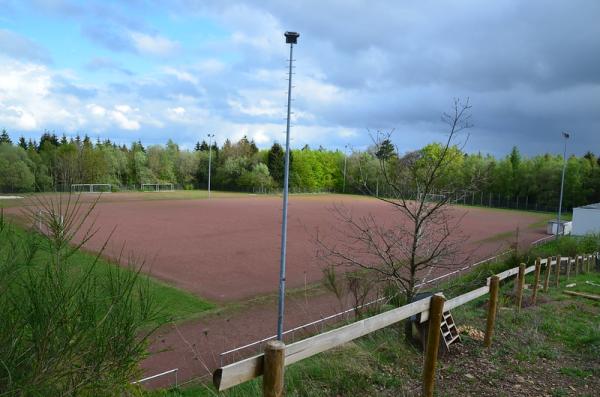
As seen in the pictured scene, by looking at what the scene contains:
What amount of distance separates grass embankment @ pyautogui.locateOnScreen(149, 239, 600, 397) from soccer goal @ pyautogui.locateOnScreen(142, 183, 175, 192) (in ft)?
289

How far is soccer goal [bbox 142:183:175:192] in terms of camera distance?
89.9 metres

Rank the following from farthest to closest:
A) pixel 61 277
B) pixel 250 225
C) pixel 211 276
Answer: pixel 250 225 < pixel 211 276 < pixel 61 277

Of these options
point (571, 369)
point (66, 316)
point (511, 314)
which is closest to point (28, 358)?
point (66, 316)

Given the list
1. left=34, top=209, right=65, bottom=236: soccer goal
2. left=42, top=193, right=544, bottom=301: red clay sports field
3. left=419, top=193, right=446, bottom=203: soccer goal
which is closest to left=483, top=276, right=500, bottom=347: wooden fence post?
left=419, top=193, right=446, bottom=203: soccer goal

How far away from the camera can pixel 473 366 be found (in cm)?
586

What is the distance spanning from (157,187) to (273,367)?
92554 millimetres

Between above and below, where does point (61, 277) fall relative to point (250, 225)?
A: above

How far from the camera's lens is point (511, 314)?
8.70m

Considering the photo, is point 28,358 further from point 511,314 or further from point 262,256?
point 262,256

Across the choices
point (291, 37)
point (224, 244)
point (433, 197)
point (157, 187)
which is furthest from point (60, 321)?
point (157, 187)

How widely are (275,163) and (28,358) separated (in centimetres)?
9920

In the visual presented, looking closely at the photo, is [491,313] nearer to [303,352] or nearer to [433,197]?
[433,197]

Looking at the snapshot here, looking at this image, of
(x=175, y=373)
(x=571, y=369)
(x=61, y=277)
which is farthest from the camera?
(x=175, y=373)

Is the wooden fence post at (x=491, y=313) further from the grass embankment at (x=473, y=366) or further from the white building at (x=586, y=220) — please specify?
the white building at (x=586, y=220)
